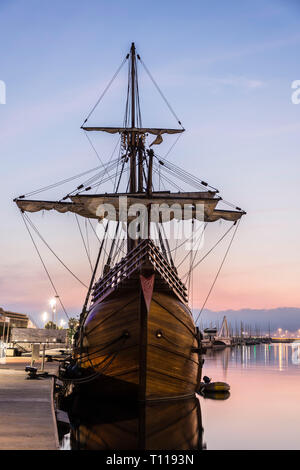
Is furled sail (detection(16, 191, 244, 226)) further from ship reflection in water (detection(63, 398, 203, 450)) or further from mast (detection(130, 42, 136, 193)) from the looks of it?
ship reflection in water (detection(63, 398, 203, 450))

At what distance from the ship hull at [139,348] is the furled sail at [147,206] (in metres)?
5.68

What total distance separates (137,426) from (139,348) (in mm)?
3201

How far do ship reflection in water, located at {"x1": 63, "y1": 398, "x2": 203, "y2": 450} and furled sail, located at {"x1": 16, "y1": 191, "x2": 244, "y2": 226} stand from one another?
8.85m

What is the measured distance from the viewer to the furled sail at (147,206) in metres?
23.9

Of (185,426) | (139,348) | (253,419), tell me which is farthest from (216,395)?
(185,426)

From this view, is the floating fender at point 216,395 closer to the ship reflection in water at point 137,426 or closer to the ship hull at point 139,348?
the ship hull at point 139,348

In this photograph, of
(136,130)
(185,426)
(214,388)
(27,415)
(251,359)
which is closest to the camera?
(27,415)

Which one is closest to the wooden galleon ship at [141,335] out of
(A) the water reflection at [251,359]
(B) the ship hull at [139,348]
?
(B) the ship hull at [139,348]

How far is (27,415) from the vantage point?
11500mm

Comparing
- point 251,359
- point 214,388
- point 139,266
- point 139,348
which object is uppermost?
point 139,266

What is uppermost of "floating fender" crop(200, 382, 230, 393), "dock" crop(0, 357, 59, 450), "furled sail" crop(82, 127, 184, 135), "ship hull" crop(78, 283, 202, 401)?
"furled sail" crop(82, 127, 184, 135)

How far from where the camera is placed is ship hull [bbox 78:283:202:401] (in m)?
18.1

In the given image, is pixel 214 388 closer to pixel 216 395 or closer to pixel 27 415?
pixel 216 395

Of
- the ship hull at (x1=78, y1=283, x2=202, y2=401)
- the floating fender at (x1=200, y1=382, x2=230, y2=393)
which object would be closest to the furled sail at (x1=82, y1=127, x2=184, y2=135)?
the ship hull at (x1=78, y1=283, x2=202, y2=401)
